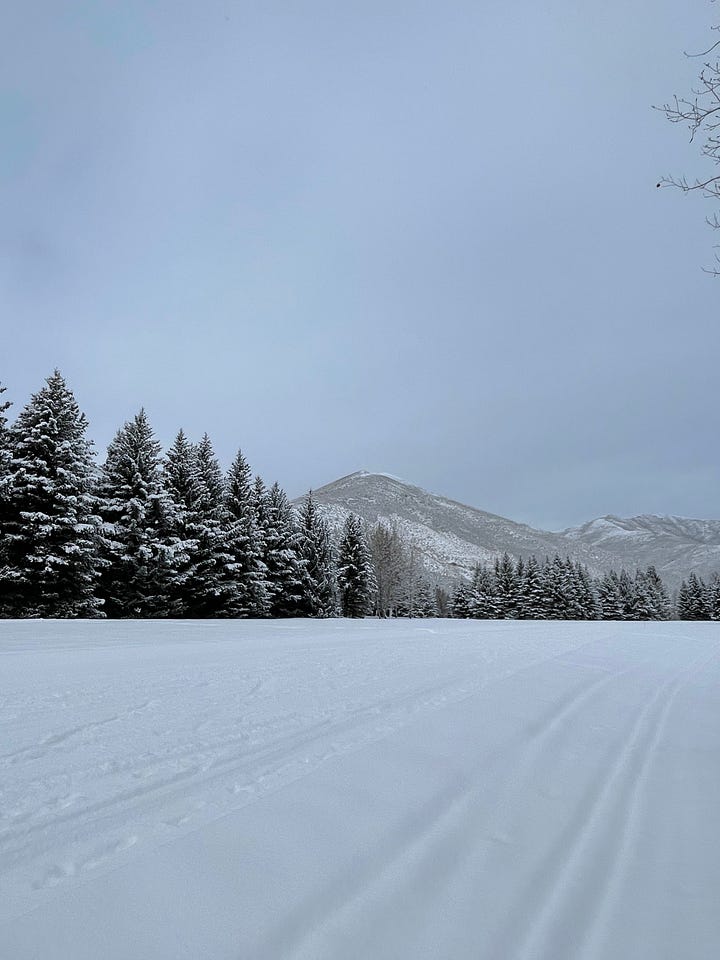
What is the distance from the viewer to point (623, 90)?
20.7ft

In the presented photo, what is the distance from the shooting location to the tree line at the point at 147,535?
60.0 feet

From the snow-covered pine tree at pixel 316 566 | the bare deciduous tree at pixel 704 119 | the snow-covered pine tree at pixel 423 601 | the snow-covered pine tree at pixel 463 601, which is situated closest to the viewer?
the bare deciduous tree at pixel 704 119

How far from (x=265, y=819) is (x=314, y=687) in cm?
286

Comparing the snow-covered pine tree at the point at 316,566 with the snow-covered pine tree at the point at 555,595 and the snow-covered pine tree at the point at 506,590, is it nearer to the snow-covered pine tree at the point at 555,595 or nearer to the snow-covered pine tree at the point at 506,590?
the snow-covered pine tree at the point at 506,590

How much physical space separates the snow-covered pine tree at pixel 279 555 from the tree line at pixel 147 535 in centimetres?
8

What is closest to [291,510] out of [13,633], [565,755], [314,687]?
[13,633]

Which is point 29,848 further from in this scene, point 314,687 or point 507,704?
point 507,704

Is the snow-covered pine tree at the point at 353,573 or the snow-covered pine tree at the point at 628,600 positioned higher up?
the snow-covered pine tree at the point at 353,573

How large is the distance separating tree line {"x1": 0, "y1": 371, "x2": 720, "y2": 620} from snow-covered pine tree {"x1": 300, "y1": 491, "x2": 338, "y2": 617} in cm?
7

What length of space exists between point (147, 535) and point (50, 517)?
13.3 feet

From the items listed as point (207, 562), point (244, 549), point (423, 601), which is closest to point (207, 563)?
point (207, 562)

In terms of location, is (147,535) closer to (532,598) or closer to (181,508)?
(181,508)

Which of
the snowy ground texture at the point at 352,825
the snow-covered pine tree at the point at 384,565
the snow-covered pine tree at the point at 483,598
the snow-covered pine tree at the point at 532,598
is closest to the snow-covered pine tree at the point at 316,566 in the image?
the snow-covered pine tree at the point at 384,565

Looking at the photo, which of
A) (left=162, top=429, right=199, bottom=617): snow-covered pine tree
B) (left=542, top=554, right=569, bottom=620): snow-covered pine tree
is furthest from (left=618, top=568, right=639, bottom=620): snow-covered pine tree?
(left=162, top=429, right=199, bottom=617): snow-covered pine tree
